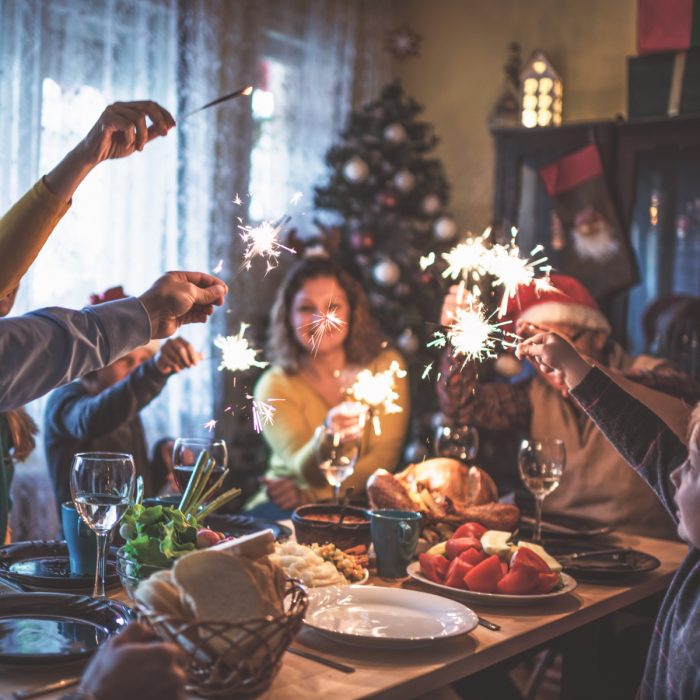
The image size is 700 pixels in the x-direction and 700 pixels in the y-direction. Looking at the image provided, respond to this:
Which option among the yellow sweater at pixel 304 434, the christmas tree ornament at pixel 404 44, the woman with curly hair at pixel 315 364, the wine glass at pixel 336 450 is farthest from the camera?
the christmas tree ornament at pixel 404 44

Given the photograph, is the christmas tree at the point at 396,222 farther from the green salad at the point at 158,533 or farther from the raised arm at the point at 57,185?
the green salad at the point at 158,533

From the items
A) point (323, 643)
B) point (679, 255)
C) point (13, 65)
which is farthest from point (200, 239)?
point (323, 643)

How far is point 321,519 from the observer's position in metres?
1.78

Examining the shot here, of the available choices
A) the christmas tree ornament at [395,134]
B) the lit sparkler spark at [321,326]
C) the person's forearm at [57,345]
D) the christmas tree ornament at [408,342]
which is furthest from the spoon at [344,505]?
the christmas tree ornament at [395,134]

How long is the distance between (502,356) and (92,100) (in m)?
2.00

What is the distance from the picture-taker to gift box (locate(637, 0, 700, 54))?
3.73 meters

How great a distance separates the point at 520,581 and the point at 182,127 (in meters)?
2.93

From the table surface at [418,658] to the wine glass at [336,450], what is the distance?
0.34 meters

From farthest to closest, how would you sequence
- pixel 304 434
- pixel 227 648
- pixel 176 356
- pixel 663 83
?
pixel 663 83 < pixel 304 434 < pixel 176 356 < pixel 227 648

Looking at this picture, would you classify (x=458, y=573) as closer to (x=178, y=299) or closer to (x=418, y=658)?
(x=418, y=658)

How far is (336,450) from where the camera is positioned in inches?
74.4

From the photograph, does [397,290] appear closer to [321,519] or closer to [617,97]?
[617,97]

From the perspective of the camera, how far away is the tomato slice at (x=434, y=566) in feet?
5.10

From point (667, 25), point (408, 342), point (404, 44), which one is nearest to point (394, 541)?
point (408, 342)
